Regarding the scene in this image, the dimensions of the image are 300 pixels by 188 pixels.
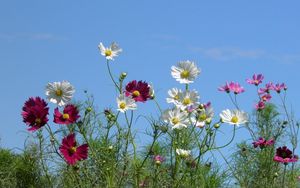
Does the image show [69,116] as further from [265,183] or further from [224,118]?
[265,183]

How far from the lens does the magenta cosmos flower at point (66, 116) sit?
93.1 inches

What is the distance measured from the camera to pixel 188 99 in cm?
248

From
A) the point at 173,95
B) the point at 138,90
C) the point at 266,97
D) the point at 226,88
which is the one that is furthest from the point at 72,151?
the point at 266,97

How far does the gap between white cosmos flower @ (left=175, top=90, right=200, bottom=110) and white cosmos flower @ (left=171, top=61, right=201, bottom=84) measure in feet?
0.22

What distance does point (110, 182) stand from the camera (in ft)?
7.89

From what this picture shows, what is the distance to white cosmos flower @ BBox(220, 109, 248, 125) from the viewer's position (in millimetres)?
2590

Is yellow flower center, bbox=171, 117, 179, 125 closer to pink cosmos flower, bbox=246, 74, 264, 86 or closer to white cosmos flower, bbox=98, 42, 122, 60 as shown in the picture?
white cosmos flower, bbox=98, 42, 122, 60

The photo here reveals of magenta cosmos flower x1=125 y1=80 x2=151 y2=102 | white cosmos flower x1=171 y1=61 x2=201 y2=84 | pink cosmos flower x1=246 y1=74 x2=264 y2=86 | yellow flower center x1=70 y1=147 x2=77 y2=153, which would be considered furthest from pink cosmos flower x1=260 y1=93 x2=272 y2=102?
yellow flower center x1=70 y1=147 x2=77 y2=153

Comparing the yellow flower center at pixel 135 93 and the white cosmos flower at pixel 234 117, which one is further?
the white cosmos flower at pixel 234 117

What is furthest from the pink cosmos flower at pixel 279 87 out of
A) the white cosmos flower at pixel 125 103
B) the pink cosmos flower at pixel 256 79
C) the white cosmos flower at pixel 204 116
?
the white cosmos flower at pixel 125 103

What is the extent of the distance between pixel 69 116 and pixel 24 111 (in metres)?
0.20

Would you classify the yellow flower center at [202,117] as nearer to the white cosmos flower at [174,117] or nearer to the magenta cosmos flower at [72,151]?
the white cosmos flower at [174,117]

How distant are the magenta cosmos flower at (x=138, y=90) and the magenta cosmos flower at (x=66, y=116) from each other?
0.24m

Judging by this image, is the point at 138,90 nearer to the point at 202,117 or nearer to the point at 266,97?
the point at 202,117
